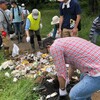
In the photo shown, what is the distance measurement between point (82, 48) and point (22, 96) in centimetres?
209

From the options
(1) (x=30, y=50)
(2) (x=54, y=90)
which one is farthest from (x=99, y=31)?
(2) (x=54, y=90)

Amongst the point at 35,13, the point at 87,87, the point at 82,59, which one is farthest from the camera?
the point at 35,13

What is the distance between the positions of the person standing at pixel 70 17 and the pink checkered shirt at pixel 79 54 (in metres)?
3.48

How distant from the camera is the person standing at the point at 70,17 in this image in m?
7.43

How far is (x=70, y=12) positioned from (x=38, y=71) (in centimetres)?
171

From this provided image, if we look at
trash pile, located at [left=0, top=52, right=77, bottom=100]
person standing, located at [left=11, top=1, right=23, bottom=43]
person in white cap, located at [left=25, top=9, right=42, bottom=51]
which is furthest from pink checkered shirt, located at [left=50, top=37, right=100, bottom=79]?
person standing, located at [left=11, top=1, right=23, bottom=43]

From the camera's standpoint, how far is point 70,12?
24.8 ft

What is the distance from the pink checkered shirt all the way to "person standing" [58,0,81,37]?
3.48 m

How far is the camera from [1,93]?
19.6 ft

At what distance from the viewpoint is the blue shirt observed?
745cm

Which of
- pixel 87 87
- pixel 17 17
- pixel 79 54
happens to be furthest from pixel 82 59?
pixel 17 17

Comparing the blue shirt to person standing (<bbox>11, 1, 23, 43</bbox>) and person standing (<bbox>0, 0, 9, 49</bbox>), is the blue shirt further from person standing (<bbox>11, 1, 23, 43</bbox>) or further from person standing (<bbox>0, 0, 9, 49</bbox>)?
person standing (<bbox>11, 1, 23, 43</bbox>)

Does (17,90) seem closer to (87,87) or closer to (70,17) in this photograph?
(87,87)

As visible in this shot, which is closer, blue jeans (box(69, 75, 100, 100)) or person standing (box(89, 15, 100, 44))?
blue jeans (box(69, 75, 100, 100))
